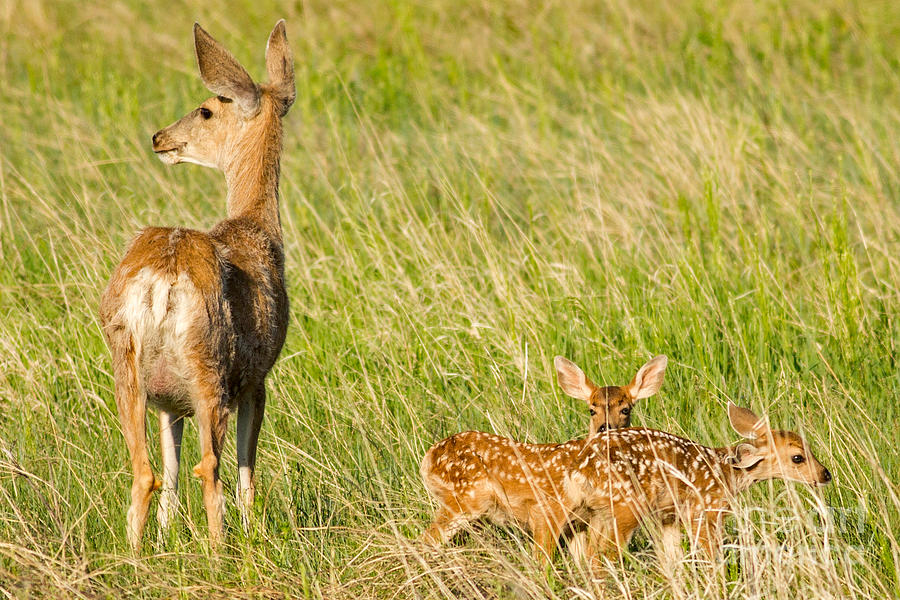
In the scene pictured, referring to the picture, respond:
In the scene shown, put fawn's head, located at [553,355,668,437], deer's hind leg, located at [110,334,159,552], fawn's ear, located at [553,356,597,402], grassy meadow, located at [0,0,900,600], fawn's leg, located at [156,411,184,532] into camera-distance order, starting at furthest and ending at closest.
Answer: fawn's ear, located at [553,356,597,402]
fawn's head, located at [553,355,668,437]
fawn's leg, located at [156,411,184,532]
deer's hind leg, located at [110,334,159,552]
grassy meadow, located at [0,0,900,600]

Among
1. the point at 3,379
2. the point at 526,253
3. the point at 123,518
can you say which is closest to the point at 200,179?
the point at 526,253

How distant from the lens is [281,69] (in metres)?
6.37

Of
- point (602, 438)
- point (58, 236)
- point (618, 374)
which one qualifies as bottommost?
point (618, 374)

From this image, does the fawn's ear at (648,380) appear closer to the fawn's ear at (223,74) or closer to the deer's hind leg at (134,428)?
the deer's hind leg at (134,428)

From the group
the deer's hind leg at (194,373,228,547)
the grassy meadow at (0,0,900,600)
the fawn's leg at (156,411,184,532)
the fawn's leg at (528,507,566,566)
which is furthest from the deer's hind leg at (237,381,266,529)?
the fawn's leg at (528,507,566,566)

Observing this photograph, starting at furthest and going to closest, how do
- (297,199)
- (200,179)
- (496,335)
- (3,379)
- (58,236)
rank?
(200,179) → (297,199) → (58,236) → (496,335) → (3,379)

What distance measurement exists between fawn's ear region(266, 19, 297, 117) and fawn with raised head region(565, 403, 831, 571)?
2536 mm

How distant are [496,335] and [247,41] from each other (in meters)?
6.70

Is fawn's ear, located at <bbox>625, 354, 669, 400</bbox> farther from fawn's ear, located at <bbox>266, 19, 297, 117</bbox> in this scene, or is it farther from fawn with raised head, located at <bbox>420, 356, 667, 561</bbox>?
fawn's ear, located at <bbox>266, 19, 297, 117</bbox>

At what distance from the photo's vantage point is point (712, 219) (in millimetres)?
7320

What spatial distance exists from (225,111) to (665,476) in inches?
111

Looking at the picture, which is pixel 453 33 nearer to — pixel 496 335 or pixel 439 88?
pixel 439 88

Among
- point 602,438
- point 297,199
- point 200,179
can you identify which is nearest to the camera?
point 602,438

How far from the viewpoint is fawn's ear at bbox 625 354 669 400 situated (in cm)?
523
